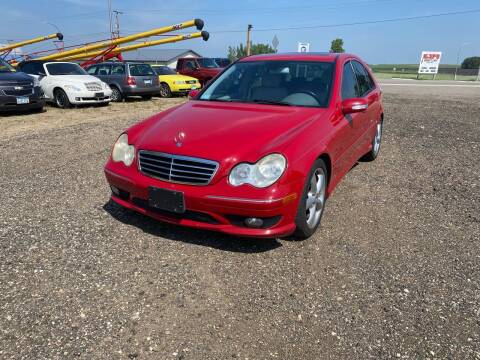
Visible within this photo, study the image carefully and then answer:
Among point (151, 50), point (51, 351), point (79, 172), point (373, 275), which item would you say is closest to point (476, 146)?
point (373, 275)

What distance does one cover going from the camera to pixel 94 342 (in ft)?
7.04

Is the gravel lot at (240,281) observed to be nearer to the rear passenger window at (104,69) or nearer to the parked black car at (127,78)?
the parked black car at (127,78)

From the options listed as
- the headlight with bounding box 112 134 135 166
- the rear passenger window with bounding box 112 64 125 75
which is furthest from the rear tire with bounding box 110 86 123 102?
the headlight with bounding box 112 134 135 166

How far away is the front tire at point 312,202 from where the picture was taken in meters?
3.03

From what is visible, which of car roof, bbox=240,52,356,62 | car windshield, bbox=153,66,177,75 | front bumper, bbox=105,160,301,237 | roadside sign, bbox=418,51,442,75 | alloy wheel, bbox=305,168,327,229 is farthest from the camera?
roadside sign, bbox=418,51,442,75

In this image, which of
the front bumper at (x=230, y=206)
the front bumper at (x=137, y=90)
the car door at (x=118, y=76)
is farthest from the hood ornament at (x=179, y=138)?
the car door at (x=118, y=76)

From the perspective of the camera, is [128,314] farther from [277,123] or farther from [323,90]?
[323,90]

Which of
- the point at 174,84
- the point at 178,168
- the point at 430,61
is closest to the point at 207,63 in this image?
the point at 174,84

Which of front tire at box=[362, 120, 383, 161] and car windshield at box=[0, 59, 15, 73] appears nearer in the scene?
front tire at box=[362, 120, 383, 161]

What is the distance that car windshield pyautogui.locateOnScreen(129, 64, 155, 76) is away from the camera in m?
14.1

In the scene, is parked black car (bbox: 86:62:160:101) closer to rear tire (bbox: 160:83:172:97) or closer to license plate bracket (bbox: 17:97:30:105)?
rear tire (bbox: 160:83:172:97)

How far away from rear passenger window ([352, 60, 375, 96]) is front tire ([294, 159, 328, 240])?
1.95 metres

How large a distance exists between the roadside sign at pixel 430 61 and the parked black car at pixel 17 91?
36981 millimetres

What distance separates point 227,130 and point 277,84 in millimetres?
1198
